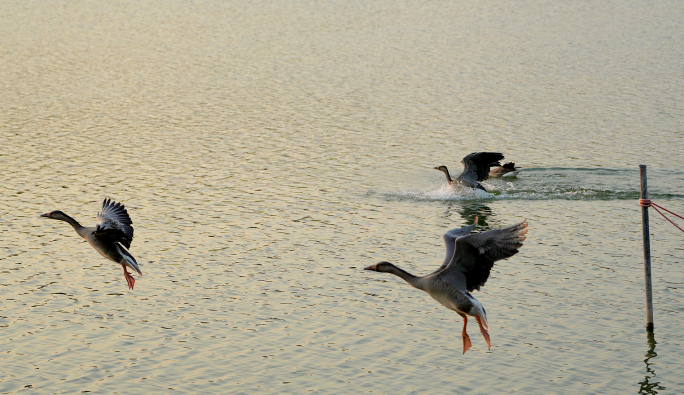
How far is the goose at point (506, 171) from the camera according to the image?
3537 centimetres

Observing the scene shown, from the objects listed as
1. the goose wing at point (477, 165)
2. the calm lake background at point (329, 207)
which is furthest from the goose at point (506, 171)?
the goose wing at point (477, 165)

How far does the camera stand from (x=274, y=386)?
19266 millimetres

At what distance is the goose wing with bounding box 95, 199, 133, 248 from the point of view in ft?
58.6

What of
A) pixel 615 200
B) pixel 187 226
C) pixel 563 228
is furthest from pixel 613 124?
pixel 187 226

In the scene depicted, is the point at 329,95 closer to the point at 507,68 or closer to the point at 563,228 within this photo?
the point at 507,68

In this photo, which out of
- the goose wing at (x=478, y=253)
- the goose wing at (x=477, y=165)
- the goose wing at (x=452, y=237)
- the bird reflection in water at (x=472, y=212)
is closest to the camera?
the goose wing at (x=478, y=253)

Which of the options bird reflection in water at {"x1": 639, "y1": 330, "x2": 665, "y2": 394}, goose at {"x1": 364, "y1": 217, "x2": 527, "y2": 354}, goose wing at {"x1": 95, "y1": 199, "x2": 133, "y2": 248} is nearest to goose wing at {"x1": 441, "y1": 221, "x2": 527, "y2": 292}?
goose at {"x1": 364, "y1": 217, "x2": 527, "y2": 354}

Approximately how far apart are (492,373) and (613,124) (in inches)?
1120

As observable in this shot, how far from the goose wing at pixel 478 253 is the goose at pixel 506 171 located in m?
20.0

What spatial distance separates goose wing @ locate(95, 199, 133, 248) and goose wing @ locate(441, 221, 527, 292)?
653cm

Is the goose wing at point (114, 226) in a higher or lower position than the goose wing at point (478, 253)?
higher

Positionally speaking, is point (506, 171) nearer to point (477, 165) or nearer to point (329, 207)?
point (477, 165)

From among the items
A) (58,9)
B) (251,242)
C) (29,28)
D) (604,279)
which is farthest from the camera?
(58,9)

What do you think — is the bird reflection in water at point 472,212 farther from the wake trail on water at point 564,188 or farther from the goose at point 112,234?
the goose at point 112,234
